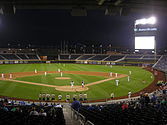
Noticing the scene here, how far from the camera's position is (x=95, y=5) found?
5770 mm

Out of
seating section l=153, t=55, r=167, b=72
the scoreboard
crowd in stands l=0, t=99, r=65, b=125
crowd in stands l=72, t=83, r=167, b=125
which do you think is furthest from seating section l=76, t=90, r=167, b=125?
the scoreboard

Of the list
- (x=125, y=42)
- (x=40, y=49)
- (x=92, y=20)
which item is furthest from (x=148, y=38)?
(x=40, y=49)

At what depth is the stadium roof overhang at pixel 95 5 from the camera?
5.50 meters

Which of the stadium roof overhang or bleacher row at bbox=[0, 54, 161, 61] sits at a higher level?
the stadium roof overhang

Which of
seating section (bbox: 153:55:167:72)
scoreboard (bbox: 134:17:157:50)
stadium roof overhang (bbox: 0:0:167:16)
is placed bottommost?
seating section (bbox: 153:55:167:72)

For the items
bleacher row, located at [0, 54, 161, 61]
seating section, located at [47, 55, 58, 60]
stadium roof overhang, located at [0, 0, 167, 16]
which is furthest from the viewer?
seating section, located at [47, 55, 58, 60]

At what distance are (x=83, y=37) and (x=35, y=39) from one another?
2726cm

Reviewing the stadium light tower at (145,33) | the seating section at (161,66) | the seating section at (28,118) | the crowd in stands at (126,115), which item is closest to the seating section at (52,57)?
the stadium light tower at (145,33)

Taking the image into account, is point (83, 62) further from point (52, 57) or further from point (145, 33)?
point (145, 33)

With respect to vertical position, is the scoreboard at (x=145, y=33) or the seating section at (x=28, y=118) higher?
the scoreboard at (x=145, y=33)

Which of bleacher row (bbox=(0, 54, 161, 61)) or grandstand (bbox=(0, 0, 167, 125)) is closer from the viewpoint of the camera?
grandstand (bbox=(0, 0, 167, 125))

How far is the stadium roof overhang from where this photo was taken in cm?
550

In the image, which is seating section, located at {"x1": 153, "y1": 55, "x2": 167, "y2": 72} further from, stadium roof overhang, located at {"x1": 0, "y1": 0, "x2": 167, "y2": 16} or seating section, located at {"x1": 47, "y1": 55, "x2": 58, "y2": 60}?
seating section, located at {"x1": 47, "y1": 55, "x2": 58, "y2": 60}

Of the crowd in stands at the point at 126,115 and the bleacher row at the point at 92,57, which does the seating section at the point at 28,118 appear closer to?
the crowd in stands at the point at 126,115
